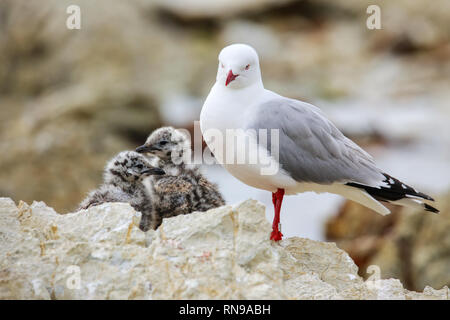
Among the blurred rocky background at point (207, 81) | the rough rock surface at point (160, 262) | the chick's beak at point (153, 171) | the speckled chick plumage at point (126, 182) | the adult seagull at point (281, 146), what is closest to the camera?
the rough rock surface at point (160, 262)

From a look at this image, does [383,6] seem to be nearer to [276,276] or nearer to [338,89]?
[338,89]

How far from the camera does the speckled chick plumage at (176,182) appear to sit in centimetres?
604

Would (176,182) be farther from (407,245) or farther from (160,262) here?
(407,245)

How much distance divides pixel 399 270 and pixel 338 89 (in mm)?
8873

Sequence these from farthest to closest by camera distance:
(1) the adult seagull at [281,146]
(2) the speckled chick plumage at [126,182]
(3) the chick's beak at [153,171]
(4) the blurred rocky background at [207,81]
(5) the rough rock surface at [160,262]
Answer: (4) the blurred rocky background at [207,81]
(3) the chick's beak at [153,171]
(2) the speckled chick plumage at [126,182]
(1) the adult seagull at [281,146]
(5) the rough rock surface at [160,262]

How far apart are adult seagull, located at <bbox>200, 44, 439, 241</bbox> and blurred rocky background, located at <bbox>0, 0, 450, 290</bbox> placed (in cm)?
475

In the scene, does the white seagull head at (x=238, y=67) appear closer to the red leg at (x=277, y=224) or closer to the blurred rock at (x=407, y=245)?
the red leg at (x=277, y=224)

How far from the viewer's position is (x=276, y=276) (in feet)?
15.9

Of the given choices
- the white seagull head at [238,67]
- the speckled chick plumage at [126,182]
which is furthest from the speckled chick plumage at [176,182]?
the white seagull head at [238,67]

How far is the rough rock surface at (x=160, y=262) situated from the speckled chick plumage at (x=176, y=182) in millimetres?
822

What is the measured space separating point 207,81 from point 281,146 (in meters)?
11.8

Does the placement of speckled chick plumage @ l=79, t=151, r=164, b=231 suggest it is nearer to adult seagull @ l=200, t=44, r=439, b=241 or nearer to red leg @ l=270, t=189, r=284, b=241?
adult seagull @ l=200, t=44, r=439, b=241

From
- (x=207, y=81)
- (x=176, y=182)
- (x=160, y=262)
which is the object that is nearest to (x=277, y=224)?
(x=176, y=182)
